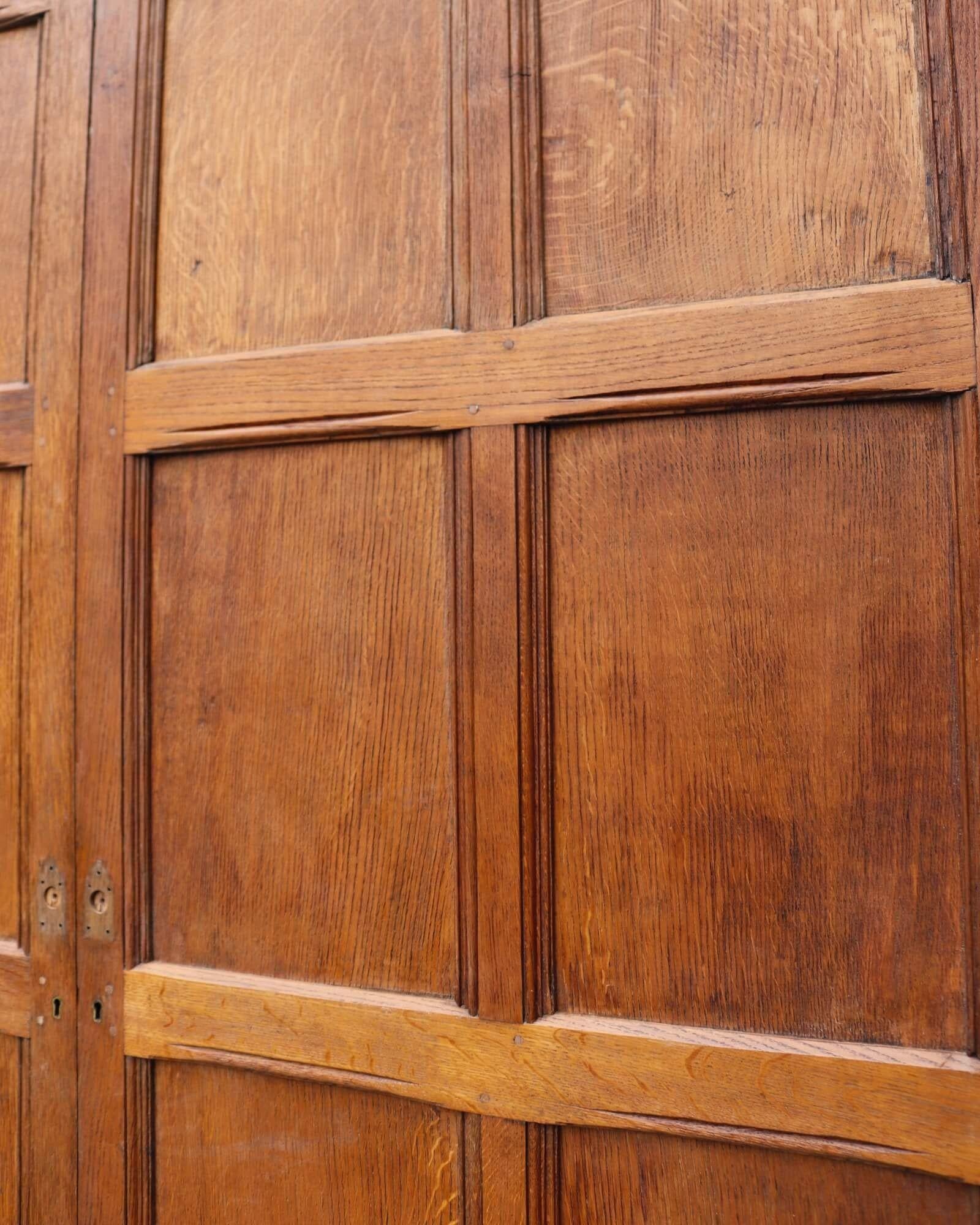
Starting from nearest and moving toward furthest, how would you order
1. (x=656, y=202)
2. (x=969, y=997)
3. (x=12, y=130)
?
(x=969, y=997), (x=656, y=202), (x=12, y=130)

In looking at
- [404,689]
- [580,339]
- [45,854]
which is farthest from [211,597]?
[580,339]

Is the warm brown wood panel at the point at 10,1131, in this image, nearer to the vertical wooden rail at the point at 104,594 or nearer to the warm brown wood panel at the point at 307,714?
the vertical wooden rail at the point at 104,594

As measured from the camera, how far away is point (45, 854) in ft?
3.29

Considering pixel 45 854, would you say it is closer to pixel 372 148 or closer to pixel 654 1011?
pixel 654 1011

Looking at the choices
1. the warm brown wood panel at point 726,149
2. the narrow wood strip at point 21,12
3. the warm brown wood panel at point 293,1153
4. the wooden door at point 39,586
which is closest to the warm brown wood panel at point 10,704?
the wooden door at point 39,586

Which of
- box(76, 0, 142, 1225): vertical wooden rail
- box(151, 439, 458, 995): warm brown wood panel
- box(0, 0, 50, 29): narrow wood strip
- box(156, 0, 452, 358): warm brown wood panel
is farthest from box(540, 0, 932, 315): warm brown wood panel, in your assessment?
box(0, 0, 50, 29): narrow wood strip

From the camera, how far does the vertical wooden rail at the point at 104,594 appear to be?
967mm

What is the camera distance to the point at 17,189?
105 cm

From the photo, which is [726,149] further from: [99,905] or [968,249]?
[99,905]

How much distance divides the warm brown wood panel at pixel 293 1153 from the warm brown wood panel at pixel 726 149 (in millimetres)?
795

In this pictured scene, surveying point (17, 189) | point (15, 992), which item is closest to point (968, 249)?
point (17, 189)

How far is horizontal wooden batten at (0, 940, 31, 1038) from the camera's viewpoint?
101 centimetres

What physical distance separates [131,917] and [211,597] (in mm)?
350

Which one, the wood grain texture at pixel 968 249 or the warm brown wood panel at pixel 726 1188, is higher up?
the wood grain texture at pixel 968 249
